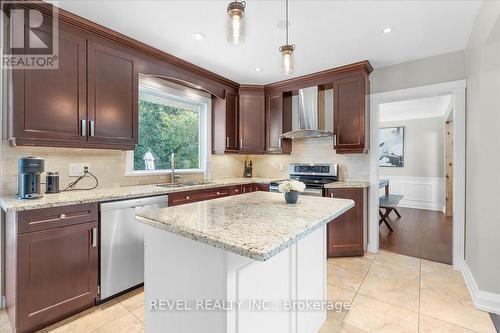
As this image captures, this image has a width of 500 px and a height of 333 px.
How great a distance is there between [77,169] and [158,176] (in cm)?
94

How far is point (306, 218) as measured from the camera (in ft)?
4.34

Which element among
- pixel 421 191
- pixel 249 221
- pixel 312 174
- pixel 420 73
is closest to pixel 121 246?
pixel 249 221

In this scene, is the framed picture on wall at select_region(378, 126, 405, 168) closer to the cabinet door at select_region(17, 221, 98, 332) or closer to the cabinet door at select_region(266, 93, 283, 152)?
the cabinet door at select_region(266, 93, 283, 152)

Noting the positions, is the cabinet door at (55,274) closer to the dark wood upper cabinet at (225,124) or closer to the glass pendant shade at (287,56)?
the glass pendant shade at (287,56)

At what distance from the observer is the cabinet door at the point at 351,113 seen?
10.5ft

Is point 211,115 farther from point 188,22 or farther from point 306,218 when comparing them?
point 306,218

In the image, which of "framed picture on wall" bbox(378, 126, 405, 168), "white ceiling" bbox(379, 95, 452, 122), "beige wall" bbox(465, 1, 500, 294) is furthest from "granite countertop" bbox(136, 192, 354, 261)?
"framed picture on wall" bbox(378, 126, 405, 168)

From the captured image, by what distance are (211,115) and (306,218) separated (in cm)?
305

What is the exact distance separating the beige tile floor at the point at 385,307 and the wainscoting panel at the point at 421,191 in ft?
13.1

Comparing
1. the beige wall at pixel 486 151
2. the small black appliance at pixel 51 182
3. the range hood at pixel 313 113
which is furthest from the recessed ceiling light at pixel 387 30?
the small black appliance at pixel 51 182

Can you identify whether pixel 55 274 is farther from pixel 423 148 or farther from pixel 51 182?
pixel 423 148

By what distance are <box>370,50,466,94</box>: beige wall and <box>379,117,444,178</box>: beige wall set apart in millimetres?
4008

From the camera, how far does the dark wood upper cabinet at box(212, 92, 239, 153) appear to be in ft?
12.7

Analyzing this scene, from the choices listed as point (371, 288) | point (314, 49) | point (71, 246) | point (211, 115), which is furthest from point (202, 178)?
point (371, 288)
